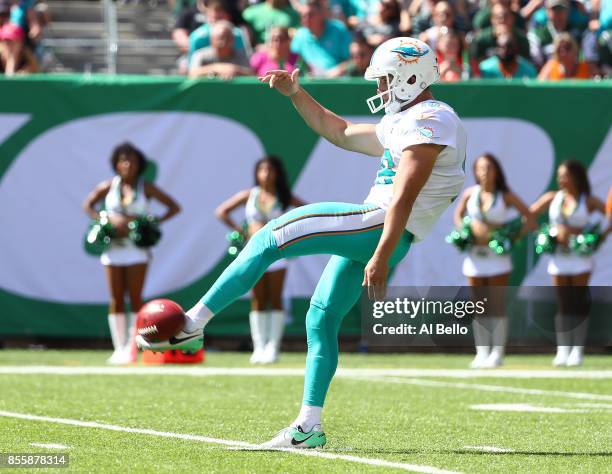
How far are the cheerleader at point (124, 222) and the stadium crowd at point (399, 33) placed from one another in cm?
152

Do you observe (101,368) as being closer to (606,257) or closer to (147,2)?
(606,257)

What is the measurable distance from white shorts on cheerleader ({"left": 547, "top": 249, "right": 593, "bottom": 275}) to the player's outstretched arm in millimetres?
6283

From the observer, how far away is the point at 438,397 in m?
9.06

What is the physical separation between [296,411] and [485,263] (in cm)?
471

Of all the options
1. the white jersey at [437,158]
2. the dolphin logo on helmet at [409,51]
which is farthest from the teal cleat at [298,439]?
the dolphin logo on helmet at [409,51]

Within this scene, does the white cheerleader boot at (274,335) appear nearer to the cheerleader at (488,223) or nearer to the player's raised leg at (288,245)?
the cheerleader at (488,223)

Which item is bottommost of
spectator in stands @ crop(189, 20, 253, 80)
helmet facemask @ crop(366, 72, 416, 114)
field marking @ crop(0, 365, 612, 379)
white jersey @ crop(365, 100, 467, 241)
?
field marking @ crop(0, 365, 612, 379)

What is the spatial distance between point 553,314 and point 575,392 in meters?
3.00

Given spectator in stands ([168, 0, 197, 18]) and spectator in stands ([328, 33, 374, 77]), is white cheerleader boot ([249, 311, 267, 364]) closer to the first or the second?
spectator in stands ([328, 33, 374, 77])

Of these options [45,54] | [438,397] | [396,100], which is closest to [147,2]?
[45,54]

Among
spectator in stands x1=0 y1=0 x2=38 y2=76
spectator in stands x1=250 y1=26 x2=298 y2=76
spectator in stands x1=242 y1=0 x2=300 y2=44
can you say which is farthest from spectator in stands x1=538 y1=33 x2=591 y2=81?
spectator in stands x1=0 y1=0 x2=38 y2=76

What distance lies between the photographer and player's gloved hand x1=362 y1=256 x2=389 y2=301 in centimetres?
561

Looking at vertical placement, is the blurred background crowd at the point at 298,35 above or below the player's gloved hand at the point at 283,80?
above

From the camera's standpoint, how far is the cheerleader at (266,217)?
12.4m
